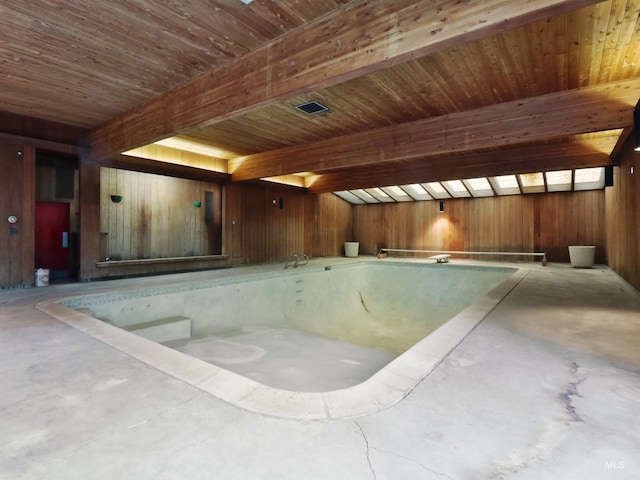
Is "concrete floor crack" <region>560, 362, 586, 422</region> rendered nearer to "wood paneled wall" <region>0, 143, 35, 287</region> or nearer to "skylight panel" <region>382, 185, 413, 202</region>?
"wood paneled wall" <region>0, 143, 35, 287</region>

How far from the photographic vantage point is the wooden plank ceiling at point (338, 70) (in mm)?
2449

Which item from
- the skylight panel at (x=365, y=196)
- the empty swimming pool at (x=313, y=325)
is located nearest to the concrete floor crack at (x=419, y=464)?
the empty swimming pool at (x=313, y=325)

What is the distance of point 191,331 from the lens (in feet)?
15.9

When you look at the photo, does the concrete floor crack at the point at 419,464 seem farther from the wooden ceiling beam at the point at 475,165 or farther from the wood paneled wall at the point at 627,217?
the wooden ceiling beam at the point at 475,165

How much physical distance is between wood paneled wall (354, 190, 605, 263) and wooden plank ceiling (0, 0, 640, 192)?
3237 mm

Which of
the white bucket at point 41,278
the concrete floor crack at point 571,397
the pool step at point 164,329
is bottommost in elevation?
the pool step at point 164,329

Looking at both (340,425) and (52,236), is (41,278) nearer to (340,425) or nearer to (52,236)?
(52,236)

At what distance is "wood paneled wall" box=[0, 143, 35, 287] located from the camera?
4730 mm

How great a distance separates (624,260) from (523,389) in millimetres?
5678

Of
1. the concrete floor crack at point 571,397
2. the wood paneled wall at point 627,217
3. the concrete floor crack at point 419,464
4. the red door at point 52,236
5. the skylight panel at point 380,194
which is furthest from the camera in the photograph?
the skylight panel at point 380,194

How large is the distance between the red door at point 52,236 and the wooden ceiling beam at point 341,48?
11.8ft

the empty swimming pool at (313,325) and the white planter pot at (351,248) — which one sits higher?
the white planter pot at (351,248)

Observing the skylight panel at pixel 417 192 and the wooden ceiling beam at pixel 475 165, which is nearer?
the wooden ceiling beam at pixel 475 165

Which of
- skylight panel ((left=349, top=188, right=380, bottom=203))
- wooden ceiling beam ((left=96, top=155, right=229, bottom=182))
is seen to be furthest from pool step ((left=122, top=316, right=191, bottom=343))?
skylight panel ((left=349, top=188, right=380, bottom=203))
